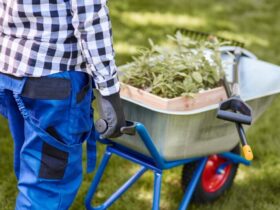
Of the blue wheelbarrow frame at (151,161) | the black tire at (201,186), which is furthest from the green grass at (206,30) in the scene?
the blue wheelbarrow frame at (151,161)

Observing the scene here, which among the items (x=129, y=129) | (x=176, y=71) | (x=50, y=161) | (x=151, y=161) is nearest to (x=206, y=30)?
(x=176, y=71)

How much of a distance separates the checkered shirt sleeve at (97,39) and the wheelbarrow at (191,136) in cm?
19

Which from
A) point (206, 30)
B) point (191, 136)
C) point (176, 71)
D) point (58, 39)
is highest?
point (58, 39)

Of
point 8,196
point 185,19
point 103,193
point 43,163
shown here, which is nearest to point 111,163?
point 103,193

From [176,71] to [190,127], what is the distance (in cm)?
29

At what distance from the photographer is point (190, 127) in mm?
2354

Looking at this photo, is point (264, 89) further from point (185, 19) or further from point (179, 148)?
point (185, 19)

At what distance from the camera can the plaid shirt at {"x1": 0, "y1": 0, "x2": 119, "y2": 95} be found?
189 cm

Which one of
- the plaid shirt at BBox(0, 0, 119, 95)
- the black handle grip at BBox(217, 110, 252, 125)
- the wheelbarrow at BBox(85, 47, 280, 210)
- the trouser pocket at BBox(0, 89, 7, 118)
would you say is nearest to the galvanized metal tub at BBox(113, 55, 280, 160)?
the wheelbarrow at BBox(85, 47, 280, 210)

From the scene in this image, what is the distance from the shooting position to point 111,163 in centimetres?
337

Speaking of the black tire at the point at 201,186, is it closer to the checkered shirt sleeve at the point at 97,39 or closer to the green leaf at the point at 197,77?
the green leaf at the point at 197,77

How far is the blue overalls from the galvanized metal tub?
0.93 ft

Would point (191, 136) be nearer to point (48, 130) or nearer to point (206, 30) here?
point (48, 130)

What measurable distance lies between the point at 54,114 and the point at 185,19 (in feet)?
12.9
